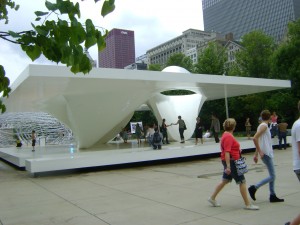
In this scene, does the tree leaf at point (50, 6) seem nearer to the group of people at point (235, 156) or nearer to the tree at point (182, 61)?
the group of people at point (235, 156)

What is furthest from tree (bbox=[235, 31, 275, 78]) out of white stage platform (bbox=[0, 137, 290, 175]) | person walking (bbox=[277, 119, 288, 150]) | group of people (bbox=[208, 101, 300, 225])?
group of people (bbox=[208, 101, 300, 225])

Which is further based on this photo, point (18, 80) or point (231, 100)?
point (231, 100)

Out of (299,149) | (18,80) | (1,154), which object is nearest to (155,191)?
(299,149)

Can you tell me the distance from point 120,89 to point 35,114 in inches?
1072

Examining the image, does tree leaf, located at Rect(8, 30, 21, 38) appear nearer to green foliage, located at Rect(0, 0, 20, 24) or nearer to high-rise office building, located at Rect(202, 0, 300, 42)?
green foliage, located at Rect(0, 0, 20, 24)

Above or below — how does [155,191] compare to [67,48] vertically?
below

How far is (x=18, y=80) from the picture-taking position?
1400 cm

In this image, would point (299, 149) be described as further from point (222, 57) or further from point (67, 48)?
point (222, 57)

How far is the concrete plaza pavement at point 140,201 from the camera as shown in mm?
5711

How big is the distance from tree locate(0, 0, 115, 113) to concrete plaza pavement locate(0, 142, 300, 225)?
11.0 ft

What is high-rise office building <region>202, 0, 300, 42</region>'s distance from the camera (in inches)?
3642

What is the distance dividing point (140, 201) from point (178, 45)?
414 feet

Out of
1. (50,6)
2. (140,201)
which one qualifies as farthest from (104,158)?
(50,6)

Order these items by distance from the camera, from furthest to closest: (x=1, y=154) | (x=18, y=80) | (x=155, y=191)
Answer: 1. (x=1, y=154)
2. (x=18, y=80)
3. (x=155, y=191)
